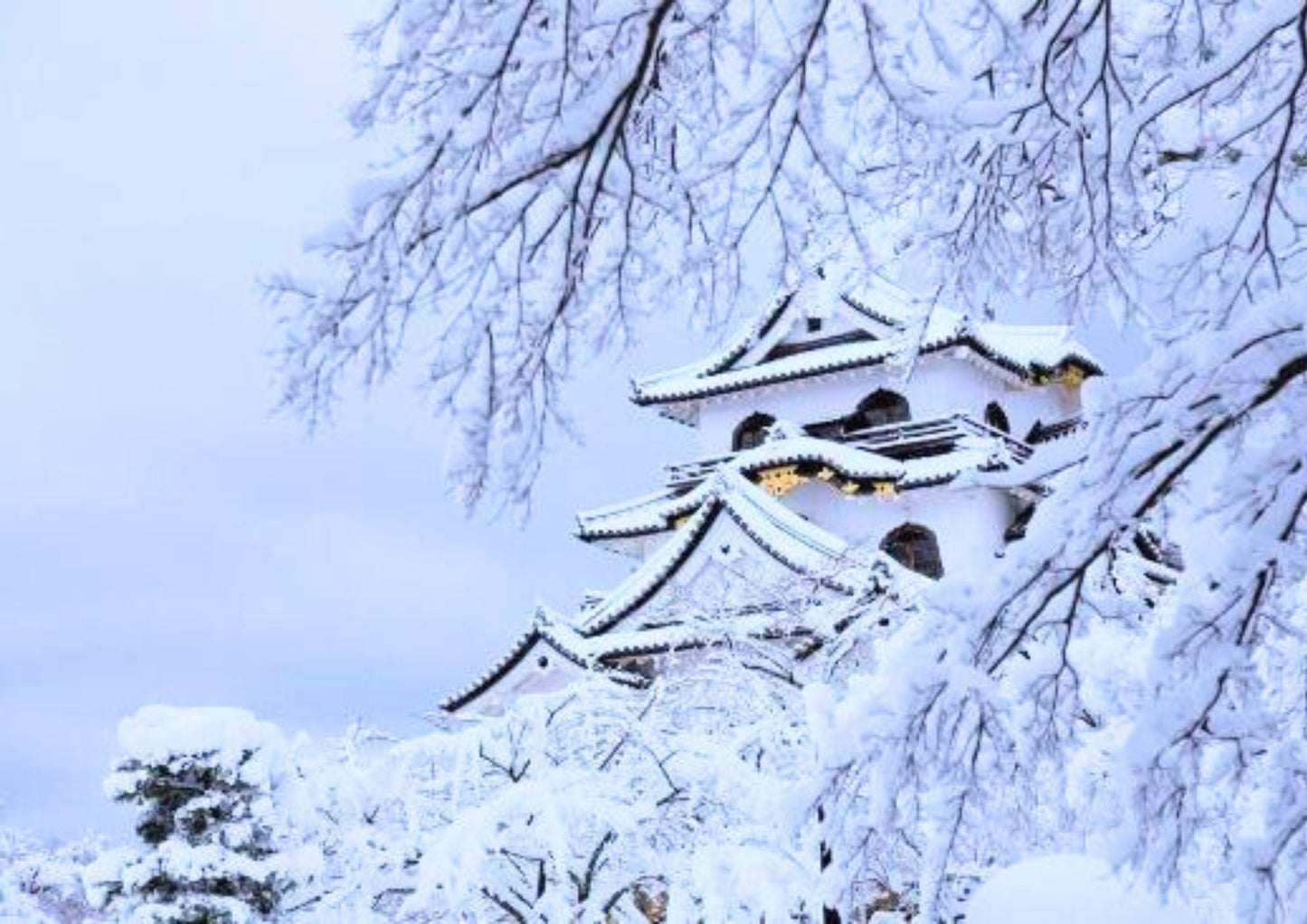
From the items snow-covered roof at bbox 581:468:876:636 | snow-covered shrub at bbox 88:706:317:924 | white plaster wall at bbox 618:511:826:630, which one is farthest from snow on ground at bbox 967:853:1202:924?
white plaster wall at bbox 618:511:826:630

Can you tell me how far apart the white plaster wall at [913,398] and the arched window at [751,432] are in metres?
0.10

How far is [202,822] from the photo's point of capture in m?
12.5

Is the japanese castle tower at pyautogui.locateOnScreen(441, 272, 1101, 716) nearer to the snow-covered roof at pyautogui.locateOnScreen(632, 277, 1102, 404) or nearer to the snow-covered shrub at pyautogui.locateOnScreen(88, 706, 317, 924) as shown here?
the snow-covered roof at pyautogui.locateOnScreen(632, 277, 1102, 404)

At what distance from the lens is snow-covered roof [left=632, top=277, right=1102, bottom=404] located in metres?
24.3

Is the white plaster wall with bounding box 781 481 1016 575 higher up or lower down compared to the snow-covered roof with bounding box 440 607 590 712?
higher up

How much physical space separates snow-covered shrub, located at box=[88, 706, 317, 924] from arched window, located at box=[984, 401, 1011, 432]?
1672 centimetres

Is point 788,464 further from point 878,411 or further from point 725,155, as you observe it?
point 725,155

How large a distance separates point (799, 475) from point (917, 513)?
7.41 feet

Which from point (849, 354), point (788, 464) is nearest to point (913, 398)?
point (849, 354)

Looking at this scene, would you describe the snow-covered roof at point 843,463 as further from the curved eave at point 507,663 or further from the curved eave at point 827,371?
the curved eave at point 507,663

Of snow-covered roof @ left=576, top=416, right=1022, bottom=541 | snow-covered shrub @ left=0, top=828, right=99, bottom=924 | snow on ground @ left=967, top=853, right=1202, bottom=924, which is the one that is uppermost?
snow-covered roof @ left=576, top=416, right=1022, bottom=541

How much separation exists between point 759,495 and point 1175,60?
17.6 metres

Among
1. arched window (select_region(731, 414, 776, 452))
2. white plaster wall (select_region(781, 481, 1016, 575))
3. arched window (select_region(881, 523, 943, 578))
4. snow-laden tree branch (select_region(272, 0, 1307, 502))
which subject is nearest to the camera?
snow-laden tree branch (select_region(272, 0, 1307, 502))

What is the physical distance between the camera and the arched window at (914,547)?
23328 mm
